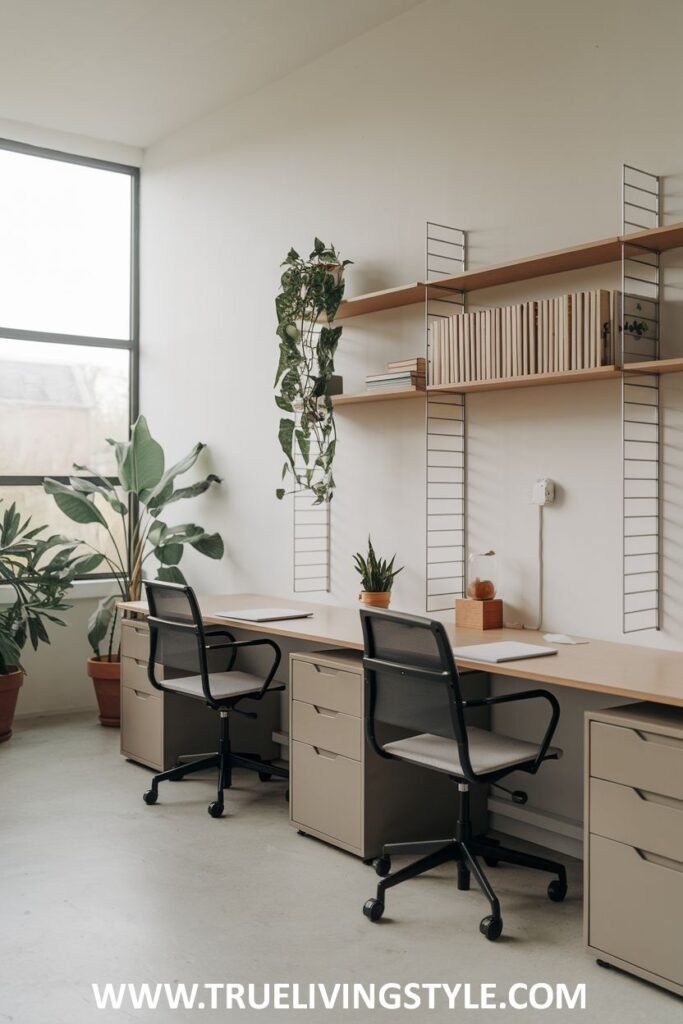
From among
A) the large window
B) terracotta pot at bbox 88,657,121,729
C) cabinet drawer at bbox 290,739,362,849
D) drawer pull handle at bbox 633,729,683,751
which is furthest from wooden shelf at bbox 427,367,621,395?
the large window

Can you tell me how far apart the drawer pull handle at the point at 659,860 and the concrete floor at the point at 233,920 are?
0.34 metres

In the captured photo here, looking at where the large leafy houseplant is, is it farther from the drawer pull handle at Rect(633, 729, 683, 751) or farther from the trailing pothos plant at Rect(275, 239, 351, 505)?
the drawer pull handle at Rect(633, 729, 683, 751)

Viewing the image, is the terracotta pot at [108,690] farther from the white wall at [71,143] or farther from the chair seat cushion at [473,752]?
the white wall at [71,143]

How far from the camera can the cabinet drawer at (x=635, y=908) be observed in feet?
7.95

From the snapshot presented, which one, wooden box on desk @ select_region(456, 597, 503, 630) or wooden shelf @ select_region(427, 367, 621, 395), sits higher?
wooden shelf @ select_region(427, 367, 621, 395)

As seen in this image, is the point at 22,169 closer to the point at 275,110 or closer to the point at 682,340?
the point at 275,110

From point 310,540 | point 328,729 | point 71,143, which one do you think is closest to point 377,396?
point 310,540

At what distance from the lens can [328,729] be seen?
3.54m

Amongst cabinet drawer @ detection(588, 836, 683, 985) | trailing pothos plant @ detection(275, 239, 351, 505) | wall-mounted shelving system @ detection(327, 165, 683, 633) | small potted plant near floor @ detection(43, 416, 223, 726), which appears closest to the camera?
cabinet drawer @ detection(588, 836, 683, 985)

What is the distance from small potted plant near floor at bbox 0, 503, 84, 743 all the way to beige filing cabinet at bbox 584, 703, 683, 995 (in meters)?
3.34

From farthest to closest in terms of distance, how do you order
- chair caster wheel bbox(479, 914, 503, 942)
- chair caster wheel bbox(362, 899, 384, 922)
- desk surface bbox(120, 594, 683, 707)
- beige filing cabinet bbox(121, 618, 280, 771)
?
beige filing cabinet bbox(121, 618, 280, 771), chair caster wheel bbox(362, 899, 384, 922), chair caster wheel bbox(479, 914, 503, 942), desk surface bbox(120, 594, 683, 707)

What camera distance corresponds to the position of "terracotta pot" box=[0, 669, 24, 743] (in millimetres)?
5129

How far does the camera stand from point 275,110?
16.5 ft

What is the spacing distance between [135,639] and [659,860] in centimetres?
285
